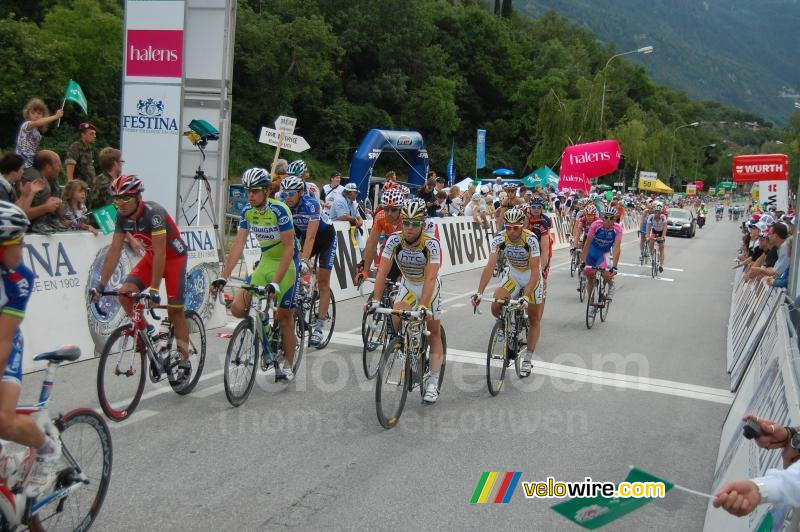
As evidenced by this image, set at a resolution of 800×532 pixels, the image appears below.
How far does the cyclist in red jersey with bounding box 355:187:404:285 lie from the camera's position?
8.46 m

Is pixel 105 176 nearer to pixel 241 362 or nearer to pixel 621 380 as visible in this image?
pixel 241 362

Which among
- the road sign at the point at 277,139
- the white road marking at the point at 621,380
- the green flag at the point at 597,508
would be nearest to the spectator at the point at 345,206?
the white road marking at the point at 621,380

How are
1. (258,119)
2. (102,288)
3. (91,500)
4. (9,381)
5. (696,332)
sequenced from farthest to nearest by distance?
1. (258,119)
2. (696,332)
3. (102,288)
4. (91,500)
5. (9,381)

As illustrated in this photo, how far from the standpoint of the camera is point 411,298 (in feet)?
25.3

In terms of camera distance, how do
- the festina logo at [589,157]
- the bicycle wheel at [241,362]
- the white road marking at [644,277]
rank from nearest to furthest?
the bicycle wheel at [241,362]
the white road marking at [644,277]
the festina logo at [589,157]

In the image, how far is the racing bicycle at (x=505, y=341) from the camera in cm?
832

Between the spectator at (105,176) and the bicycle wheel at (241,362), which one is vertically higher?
the spectator at (105,176)

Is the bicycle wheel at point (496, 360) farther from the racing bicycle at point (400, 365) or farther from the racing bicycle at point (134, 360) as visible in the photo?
the racing bicycle at point (134, 360)

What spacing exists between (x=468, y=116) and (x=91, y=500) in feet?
274

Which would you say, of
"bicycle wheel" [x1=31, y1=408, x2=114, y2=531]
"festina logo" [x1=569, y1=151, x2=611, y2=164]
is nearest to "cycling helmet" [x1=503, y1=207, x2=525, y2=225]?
"bicycle wheel" [x1=31, y1=408, x2=114, y2=531]

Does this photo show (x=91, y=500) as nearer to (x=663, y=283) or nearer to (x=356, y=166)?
(x=663, y=283)

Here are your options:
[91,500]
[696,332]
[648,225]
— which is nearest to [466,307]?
[696,332]

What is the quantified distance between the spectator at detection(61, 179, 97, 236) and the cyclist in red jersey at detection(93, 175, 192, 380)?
8.74ft

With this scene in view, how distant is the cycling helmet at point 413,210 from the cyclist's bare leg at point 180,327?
2.22 metres
